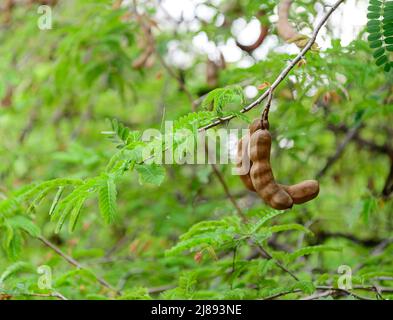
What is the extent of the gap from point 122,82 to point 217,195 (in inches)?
40.1

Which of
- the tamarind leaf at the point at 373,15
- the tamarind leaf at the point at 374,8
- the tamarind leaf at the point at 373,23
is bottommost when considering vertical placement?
the tamarind leaf at the point at 373,23

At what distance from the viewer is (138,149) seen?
1731mm

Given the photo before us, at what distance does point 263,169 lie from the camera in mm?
1752

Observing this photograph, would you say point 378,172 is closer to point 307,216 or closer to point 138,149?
point 307,216

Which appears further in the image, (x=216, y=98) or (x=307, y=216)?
(x=307, y=216)

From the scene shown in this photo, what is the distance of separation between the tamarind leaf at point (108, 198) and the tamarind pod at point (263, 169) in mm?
393

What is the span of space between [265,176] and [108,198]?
444 mm

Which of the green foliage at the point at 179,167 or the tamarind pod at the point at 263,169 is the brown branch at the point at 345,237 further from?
the tamarind pod at the point at 263,169

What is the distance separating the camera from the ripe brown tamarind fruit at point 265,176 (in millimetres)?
1741

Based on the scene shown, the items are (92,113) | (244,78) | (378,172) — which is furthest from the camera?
(92,113)

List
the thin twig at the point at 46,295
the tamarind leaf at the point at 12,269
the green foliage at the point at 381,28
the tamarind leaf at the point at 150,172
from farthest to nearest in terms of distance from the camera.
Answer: the tamarind leaf at the point at 12,269
the thin twig at the point at 46,295
the green foliage at the point at 381,28
the tamarind leaf at the point at 150,172

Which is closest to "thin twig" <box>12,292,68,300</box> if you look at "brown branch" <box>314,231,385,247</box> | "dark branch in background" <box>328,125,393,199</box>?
"brown branch" <box>314,231,385,247</box>

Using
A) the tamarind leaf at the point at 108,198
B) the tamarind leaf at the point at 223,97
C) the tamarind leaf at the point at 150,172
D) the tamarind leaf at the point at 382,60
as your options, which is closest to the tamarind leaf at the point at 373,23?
the tamarind leaf at the point at 382,60
